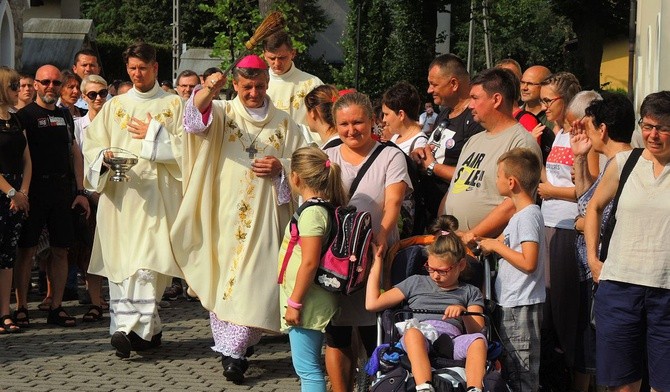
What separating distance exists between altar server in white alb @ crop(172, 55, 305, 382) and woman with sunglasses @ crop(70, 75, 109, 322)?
2335 millimetres

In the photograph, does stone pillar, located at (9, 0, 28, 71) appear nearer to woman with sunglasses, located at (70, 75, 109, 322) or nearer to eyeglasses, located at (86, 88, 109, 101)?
woman with sunglasses, located at (70, 75, 109, 322)

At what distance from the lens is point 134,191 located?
9.20 meters

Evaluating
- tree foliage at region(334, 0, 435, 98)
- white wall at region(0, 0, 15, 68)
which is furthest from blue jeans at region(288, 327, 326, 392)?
white wall at region(0, 0, 15, 68)

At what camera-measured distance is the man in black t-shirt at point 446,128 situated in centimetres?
815

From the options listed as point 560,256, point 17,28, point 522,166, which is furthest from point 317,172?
point 17,28

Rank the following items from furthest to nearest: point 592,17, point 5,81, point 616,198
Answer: point 592,17 → point 5,81 → point 616,198

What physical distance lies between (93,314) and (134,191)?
6.36ft

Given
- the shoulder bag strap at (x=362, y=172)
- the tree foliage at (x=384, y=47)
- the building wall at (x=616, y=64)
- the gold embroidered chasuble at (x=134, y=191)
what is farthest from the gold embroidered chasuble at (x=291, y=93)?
the building wall at (x=616, y=64)

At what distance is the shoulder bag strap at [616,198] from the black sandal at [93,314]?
5.50 m

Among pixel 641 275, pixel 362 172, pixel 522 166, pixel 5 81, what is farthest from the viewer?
pixel 5 81

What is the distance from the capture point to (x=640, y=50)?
22.9 meters

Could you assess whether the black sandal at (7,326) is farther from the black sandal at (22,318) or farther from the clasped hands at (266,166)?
the clasped hands at (266,166)

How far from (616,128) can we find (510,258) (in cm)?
93

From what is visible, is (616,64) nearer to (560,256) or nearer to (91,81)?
(91,81)
